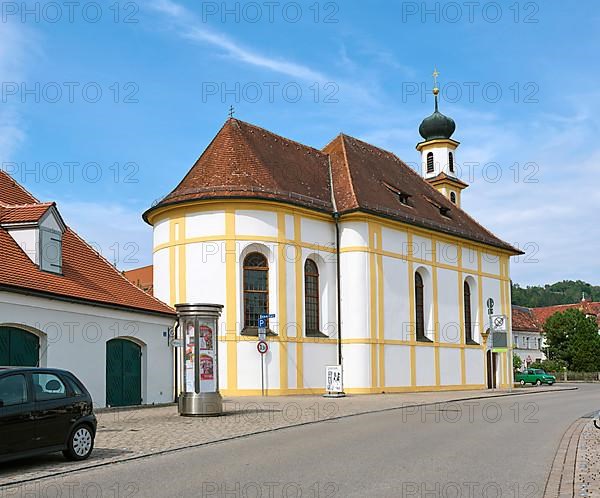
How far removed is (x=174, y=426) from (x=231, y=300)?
50.9ft

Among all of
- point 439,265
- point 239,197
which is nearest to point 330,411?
point 239,197

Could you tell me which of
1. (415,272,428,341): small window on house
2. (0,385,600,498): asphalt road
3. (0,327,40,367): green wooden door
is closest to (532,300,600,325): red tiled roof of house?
(415,272,428,341): small window on house

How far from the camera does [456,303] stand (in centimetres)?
4325

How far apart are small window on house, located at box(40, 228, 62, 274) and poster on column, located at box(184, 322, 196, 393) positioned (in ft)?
14.7

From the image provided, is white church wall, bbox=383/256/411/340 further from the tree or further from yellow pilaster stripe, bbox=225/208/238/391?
the tree

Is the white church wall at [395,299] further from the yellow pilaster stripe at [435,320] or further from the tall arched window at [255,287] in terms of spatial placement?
the tall arched window at [255,287]

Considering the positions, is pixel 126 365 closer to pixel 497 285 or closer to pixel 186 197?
pixel 186 197

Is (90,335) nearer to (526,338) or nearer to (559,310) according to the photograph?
(526,338)

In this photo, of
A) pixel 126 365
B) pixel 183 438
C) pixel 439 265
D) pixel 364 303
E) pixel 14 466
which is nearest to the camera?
pixel 14 466

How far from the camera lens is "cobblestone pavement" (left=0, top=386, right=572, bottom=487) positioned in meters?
12.1

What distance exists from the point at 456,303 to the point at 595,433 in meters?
26.8

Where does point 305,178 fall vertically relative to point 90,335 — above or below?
above

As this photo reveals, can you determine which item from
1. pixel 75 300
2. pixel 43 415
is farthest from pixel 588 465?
pixel 75 300

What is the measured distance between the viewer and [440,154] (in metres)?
52.9
